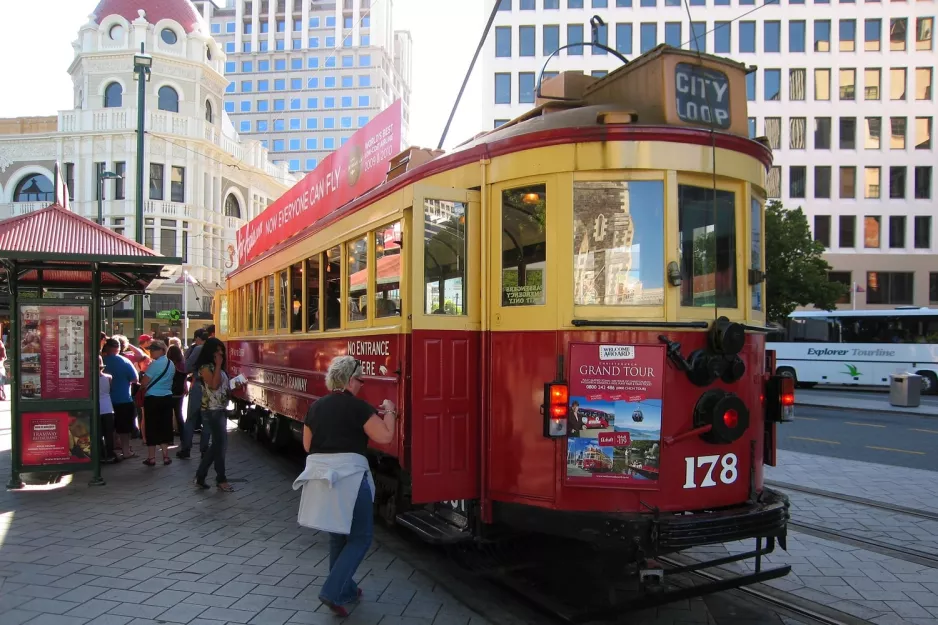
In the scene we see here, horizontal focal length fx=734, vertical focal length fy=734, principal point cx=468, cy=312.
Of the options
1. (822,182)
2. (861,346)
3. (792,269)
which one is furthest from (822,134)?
(861,346)

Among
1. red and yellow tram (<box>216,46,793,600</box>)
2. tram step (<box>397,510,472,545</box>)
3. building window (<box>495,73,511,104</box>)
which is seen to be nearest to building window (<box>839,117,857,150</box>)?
building window (<box>495,73,511,104</box>)

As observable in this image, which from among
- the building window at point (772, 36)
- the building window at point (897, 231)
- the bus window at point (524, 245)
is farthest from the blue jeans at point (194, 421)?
the building window at point (897, 231)

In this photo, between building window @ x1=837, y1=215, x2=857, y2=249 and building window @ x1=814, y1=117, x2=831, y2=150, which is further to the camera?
building window @ x1=814, y1=117, x2=831, y2=150

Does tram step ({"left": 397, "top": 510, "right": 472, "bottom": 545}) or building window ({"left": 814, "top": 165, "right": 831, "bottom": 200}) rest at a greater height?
building window ({"left": 814, "top": 165, "right": 831, "bottom": 200})

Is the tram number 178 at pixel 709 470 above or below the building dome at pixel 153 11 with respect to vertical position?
below

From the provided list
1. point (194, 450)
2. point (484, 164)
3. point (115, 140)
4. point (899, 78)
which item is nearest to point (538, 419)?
point (484, 164)

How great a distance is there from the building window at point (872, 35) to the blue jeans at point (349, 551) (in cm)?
4896

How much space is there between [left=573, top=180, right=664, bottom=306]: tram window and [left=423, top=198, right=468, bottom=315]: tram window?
84 centimetres

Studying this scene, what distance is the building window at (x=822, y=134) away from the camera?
144 ft

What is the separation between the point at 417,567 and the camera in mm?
5617

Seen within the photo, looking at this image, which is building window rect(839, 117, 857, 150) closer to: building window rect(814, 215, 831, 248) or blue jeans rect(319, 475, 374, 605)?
building window rect(814, 215, 831, 248)

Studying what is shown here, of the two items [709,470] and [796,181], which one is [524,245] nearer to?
[709,470]

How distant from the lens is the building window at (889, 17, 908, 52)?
142 ft

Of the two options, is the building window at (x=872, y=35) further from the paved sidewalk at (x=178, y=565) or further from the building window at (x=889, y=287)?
the paved sidewalk at (x=178, y=565)
